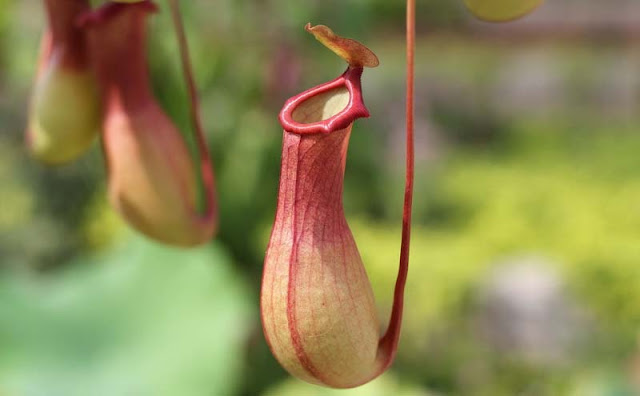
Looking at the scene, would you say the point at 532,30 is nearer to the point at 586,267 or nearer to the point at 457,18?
the point at 457,18

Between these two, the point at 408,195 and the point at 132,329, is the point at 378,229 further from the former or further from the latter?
the point at 408,195

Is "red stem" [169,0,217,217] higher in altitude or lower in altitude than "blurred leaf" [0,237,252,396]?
higher

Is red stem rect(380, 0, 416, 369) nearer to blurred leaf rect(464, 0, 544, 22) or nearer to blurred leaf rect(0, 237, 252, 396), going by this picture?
blurred leaf rect(464, 0, 544, 22)

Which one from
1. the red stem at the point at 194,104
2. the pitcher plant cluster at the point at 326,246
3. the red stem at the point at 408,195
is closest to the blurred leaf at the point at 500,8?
the pitcher plant cluster at the point at 326,246

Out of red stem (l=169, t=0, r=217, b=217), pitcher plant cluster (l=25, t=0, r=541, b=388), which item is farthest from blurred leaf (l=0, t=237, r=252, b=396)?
pitcher plant cluster (l=25, t=0, r=541, b=388)

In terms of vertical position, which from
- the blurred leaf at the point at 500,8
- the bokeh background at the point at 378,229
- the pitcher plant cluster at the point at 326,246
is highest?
the blurred leaf at the point at 500,8

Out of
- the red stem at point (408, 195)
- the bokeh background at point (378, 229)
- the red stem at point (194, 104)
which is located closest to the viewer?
the red stem at point (408, 195)

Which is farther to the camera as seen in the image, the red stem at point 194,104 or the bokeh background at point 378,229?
the bokeh background at point 378,229

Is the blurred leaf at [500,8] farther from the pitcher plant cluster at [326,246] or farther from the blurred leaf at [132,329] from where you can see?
the blurred leaf at [132,329]
